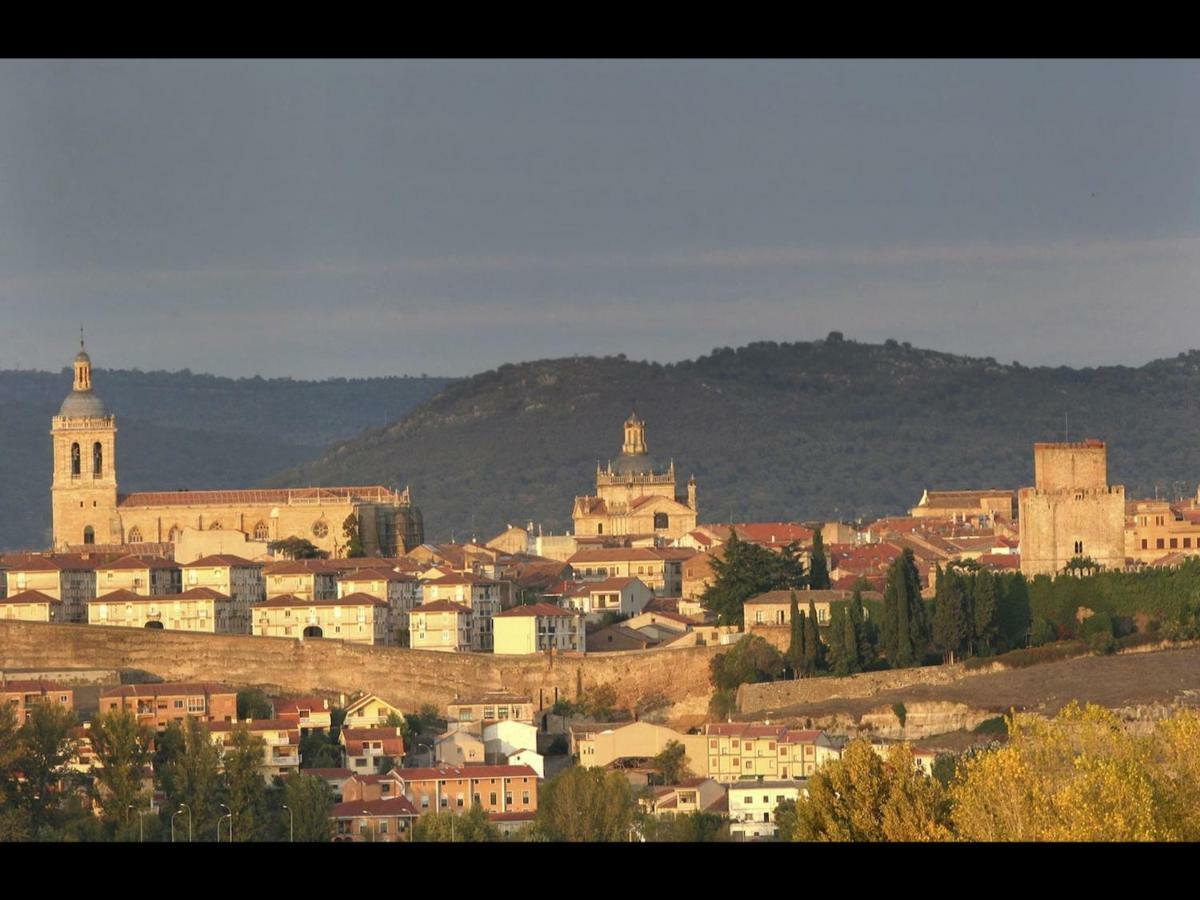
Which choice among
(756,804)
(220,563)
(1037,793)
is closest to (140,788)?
(756,804)

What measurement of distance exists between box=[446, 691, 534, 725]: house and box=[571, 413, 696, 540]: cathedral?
1748 centimetres

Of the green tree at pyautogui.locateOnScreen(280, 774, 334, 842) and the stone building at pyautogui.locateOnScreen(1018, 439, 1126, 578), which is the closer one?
the green tree at pyautogui.locateOnScreen(280, 774, 334, 842)

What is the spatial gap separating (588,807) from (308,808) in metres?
3.61

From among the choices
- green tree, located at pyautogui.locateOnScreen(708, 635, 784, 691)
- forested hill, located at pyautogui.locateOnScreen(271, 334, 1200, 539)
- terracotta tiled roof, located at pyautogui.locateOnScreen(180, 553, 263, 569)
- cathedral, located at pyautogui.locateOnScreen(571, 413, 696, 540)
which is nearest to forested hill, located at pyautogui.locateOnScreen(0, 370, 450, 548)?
forested hill, located at pyautogui.locateOnScreen(271, 334, 1200, 539)

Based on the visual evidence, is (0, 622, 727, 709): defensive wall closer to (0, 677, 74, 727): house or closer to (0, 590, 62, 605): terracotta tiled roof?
(0, 677, 74, 727): house

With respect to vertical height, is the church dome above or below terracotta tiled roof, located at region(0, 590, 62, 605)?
above

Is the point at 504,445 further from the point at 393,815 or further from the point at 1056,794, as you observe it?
the point at 1056,794

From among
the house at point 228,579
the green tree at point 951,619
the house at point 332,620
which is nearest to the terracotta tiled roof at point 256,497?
the house at point 228,579

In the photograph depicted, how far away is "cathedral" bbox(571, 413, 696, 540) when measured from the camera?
62.0 metres

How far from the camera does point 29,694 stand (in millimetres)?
40062

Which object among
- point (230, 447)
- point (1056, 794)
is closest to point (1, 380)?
point (230, 447)

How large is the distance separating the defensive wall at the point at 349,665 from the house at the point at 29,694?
1.75m

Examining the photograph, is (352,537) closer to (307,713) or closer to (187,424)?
(307,713)

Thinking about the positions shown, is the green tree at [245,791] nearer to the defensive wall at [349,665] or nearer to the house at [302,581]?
the defensive wall at [349,665]
